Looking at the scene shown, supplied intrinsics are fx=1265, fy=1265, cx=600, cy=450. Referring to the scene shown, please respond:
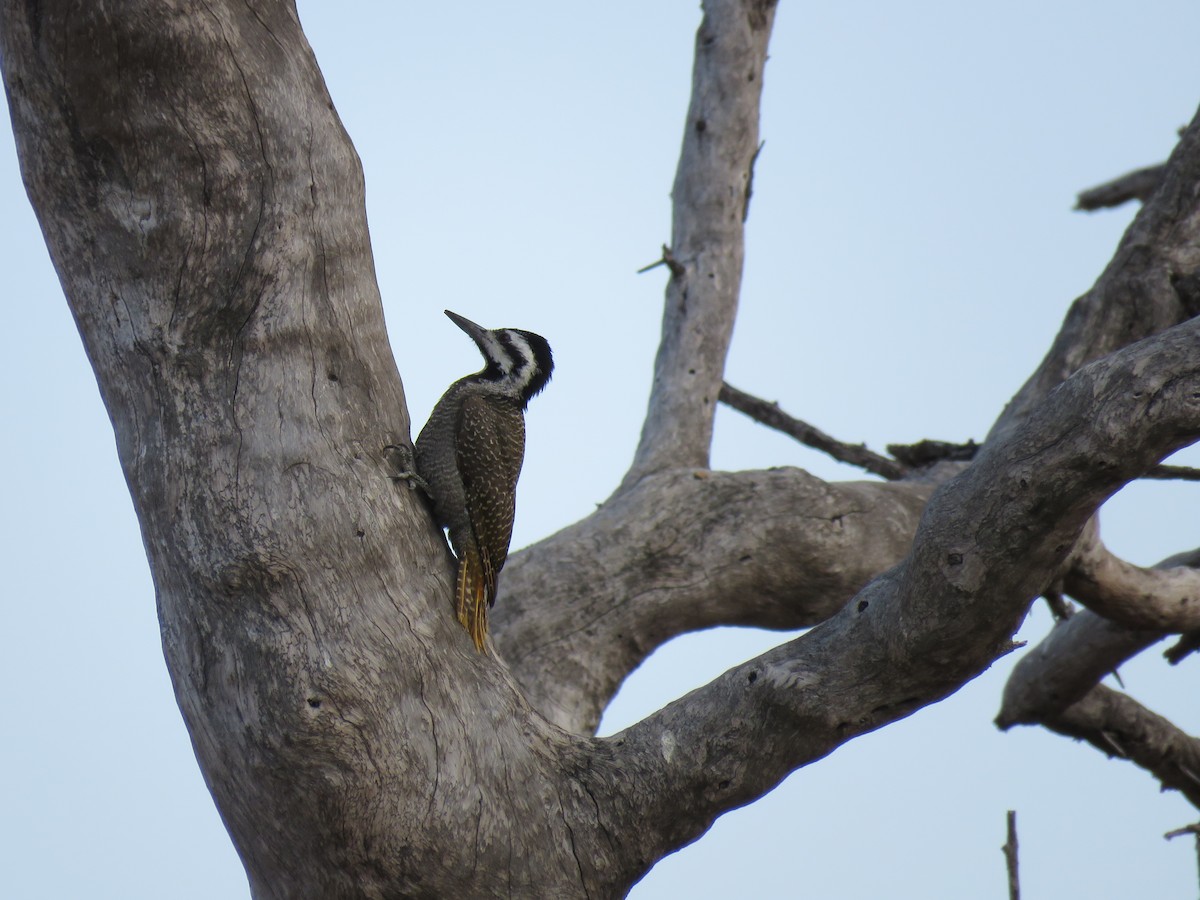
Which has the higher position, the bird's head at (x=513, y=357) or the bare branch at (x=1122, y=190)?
the bare branch at (x=1122, y=190)

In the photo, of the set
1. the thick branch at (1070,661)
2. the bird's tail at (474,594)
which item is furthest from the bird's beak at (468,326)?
the thick branch at (1070,661)

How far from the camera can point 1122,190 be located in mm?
6785

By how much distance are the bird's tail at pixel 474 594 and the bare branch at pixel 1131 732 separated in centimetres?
342

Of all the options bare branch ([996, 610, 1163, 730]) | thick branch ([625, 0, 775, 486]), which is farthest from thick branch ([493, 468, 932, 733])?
bare branch ([996, 610, 1163, 730])

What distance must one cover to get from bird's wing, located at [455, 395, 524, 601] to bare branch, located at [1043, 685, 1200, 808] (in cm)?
318

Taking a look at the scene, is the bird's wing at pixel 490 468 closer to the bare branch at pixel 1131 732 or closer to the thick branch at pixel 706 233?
the thick branch at pixel 706 233

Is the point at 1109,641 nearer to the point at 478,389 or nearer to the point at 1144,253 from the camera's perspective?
the point at 1144,253

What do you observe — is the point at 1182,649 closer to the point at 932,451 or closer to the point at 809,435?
the point at 932,451

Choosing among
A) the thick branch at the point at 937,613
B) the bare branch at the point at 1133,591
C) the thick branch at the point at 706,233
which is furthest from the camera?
the thick branch at the point at 706,233

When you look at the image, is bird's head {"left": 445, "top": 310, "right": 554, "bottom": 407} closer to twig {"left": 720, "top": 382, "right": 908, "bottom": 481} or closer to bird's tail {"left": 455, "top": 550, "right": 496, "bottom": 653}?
bird's tail {"left": 455, "top": 550, "right": 496, "bottom": 653}

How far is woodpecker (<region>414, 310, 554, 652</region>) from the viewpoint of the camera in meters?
3.49

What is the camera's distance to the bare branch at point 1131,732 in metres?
5.86

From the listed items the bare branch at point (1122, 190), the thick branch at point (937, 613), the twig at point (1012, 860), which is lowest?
the twig at point (1012, 860)

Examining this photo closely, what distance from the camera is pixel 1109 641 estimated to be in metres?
5.54
